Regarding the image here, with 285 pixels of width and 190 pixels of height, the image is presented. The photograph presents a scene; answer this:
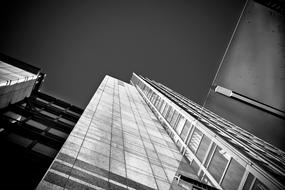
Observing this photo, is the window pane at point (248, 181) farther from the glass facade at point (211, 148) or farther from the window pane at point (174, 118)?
the window pane at point (174, 118)

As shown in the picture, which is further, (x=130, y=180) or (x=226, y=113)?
(x=130, y=180)

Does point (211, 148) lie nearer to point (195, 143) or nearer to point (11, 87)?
point (195, 143)

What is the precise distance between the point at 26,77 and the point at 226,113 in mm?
22340

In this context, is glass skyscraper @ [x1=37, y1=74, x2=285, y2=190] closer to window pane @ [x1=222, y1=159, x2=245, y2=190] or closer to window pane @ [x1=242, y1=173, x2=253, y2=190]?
window pane @ [x1=242, y1=173, x2=253, y2=190]

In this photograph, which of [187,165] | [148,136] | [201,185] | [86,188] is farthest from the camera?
[148,136]

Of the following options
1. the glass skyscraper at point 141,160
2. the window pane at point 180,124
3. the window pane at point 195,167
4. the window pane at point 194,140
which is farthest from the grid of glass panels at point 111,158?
the window pane at point 180,124

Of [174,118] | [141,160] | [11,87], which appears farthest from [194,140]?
[11,87]

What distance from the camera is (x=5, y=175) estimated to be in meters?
11.1

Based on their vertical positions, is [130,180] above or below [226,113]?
below

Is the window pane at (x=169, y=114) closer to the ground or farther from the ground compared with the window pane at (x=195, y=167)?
farther from the ground

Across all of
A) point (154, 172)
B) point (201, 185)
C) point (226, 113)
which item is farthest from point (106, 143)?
point (226, 113)

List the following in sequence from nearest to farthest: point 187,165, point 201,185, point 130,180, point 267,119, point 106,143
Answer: point 267,119
point 201,185
point 130,180
point 106,143
point 187,165

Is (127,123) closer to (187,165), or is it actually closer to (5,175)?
(187,165)

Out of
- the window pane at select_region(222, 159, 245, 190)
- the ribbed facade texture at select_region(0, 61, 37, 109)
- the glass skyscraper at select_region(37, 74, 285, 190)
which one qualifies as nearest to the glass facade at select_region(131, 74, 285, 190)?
the glass skyscraper at select_region(37, 74, 285, 190)
